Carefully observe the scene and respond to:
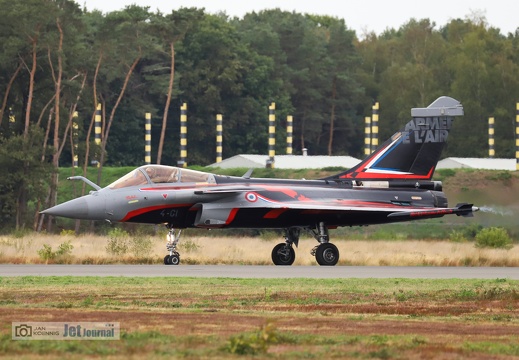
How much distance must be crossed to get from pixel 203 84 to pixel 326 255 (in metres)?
46.0

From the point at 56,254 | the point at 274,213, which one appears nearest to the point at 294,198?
the point at 274,213

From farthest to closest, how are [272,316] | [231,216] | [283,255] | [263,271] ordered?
[283,255] < [231,216] < [263,271] < [272,316]

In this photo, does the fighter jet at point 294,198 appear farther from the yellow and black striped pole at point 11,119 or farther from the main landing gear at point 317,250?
the yellow and black striped pole at point 11,119

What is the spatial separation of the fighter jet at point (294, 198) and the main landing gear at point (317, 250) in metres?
0.02

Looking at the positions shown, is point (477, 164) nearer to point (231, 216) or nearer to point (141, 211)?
point (231, 216)

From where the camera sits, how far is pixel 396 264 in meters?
30.3

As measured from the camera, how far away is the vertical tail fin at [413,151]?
30.8 meters

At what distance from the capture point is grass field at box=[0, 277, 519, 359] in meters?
12.7

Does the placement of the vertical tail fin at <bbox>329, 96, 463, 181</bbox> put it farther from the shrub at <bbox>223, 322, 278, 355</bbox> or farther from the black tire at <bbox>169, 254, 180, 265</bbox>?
the shrub at <bbox>223, 322, 278, 355</bbox>

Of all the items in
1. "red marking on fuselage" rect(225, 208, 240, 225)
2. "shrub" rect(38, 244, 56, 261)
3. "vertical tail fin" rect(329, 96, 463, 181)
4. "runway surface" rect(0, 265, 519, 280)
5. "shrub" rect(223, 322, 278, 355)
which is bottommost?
"runway surface" rect(0, 265, 519, 280)

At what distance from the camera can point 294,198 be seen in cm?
2945

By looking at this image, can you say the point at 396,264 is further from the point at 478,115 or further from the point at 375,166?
the point at 478,115

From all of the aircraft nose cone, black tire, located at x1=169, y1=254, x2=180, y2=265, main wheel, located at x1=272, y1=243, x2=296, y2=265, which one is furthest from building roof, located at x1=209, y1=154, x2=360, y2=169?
the aircraft nose cone

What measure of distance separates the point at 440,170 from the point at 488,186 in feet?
9.84
